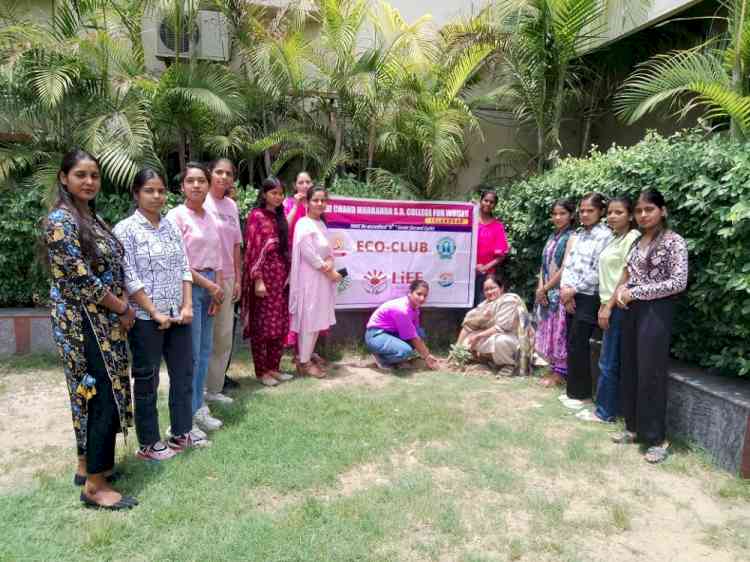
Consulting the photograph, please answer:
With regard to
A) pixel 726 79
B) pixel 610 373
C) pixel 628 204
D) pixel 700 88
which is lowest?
pixel 610 373

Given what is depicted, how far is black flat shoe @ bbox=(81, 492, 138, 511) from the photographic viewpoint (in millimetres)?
2875

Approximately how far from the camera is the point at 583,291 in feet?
14.5

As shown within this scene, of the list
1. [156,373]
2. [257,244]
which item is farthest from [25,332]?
[156,373]

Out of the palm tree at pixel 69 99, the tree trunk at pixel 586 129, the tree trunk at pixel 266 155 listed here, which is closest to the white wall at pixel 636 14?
the tree trunk at pixel 586 129

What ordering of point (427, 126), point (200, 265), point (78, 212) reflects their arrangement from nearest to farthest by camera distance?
point (78, 212), point (200, 265), point (427, 126)

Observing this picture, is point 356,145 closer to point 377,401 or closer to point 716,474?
point 377,401

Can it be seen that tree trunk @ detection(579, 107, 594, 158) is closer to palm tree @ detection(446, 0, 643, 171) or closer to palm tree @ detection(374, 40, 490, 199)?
palm tree @ detection(446, 0, 643, 171)

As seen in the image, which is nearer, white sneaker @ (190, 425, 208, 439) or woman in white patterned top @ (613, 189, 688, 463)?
woman in white patterned top @ (613, 189, 688, 463)

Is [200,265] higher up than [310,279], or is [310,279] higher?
[200,265]

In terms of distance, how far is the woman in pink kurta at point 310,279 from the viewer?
507cm

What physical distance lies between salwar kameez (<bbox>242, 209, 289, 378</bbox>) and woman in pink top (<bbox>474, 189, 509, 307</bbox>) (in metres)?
2.18

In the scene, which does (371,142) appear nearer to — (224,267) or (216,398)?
(224,267)

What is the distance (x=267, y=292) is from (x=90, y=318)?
2186mm

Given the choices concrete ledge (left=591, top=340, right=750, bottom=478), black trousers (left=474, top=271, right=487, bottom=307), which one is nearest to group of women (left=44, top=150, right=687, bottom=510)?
black trousers (left=474, top=271, right=487, bottom=307)
